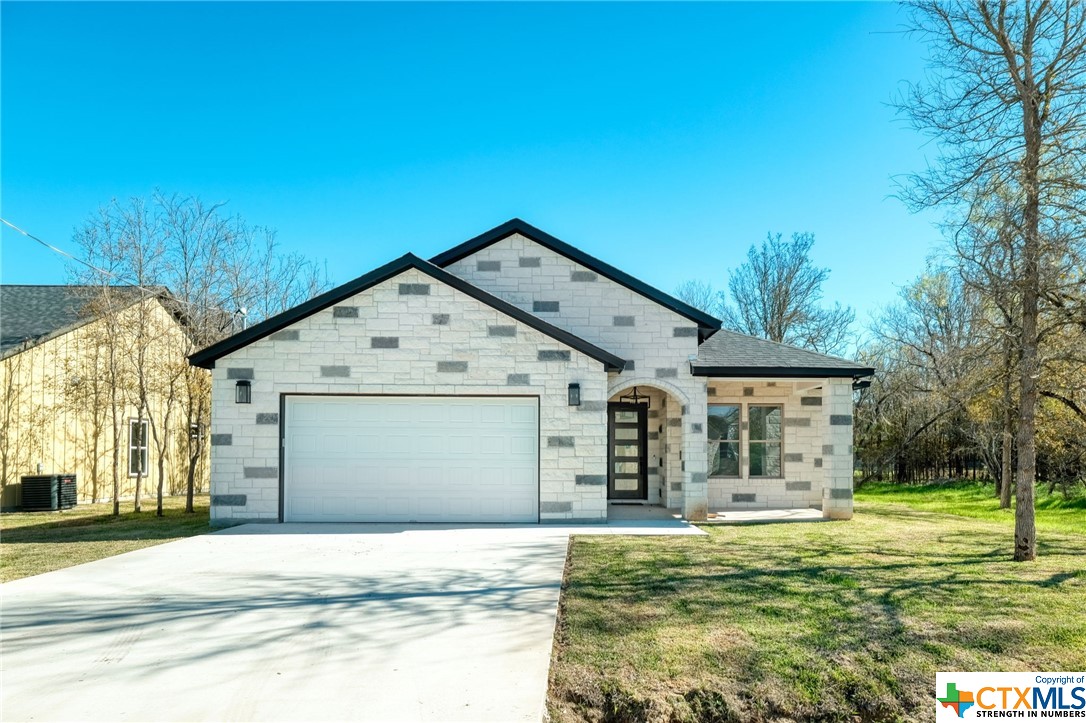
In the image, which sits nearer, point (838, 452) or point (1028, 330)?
point (1028, 330)

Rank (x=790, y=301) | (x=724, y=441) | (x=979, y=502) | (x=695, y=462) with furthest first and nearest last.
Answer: (x=790, y=301)
(x=979, y=502)
(x=724, y=441)
(x=695, y=462)

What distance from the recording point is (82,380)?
16922 mm

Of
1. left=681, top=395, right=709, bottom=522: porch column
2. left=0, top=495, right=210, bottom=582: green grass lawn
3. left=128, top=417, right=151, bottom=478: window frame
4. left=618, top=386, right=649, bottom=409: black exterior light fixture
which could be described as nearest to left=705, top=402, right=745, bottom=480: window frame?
left=618, top=386, right=649, bottom=409: black exterior light fixture

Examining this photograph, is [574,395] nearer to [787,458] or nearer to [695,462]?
[695,462]

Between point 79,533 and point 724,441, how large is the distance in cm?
1232

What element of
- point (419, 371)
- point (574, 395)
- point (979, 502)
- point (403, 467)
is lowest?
point (979, 502)

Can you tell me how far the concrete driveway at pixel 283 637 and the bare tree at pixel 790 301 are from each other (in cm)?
2640

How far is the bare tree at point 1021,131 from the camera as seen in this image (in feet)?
27.8

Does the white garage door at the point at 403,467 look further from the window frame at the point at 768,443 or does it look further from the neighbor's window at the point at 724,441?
the window frame at the point at 768,443

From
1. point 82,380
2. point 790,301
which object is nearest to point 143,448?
point 82,380

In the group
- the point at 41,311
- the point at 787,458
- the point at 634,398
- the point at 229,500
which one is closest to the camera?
the point at 229,500

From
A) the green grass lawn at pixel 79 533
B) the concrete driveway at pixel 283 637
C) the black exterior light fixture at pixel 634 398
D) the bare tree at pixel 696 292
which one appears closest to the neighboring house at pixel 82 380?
the green grass lawn at pixel 79 533

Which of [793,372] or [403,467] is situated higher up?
[793,372]

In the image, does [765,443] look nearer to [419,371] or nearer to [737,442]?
[737,442]
